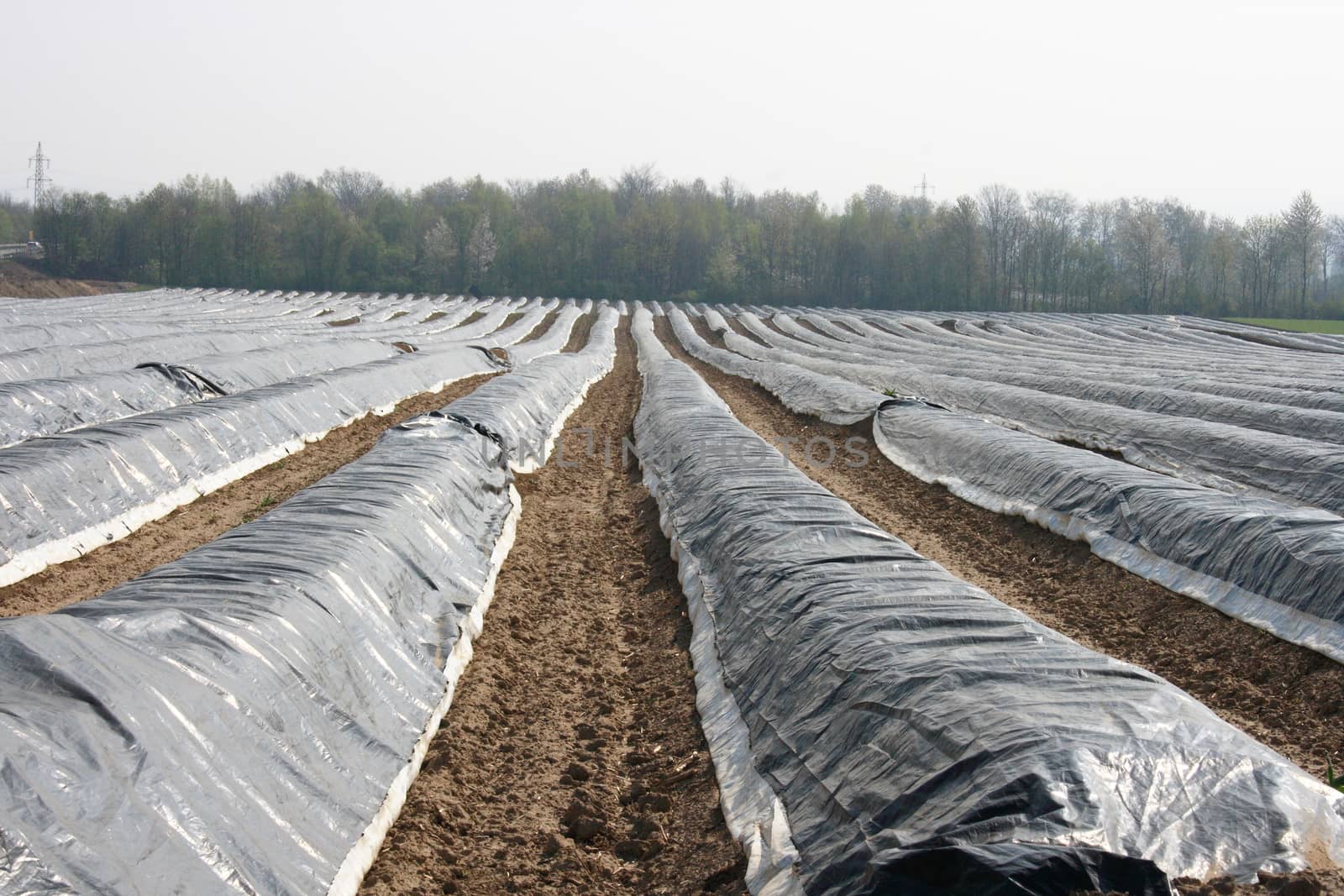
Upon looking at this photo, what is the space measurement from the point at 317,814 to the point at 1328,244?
114 metres

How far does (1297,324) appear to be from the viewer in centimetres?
5612

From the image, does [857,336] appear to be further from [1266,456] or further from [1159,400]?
[1266,456]

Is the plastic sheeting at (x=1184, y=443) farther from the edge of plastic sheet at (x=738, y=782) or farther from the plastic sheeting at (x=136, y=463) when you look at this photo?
the plastic sheeting at (x=136, y=463)

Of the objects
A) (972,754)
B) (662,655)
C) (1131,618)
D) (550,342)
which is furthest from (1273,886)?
(550,342)

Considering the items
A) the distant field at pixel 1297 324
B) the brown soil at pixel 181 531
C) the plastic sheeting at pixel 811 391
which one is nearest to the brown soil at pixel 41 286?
the plastic sheeting at pixel 811 391

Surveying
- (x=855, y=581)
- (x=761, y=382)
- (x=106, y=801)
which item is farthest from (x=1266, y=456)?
(x=761, y=382)

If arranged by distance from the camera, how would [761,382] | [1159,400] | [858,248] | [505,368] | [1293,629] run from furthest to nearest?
1. [858,248]
2. [505,368]
3. [761,382]
4. [1159,400]
5. [1293,629]

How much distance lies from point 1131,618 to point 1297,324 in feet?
194

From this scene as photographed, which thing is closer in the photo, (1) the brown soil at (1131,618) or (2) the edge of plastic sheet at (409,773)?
(2) the edge of plastic sheet at (409,773)

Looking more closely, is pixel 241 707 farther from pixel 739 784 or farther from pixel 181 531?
pixel 181 531

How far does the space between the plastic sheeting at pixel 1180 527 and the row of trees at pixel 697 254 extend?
61.4 meters

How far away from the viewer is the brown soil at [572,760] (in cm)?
450

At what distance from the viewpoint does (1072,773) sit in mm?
3531

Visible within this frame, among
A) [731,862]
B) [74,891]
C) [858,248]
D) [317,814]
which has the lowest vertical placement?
[731,862]
